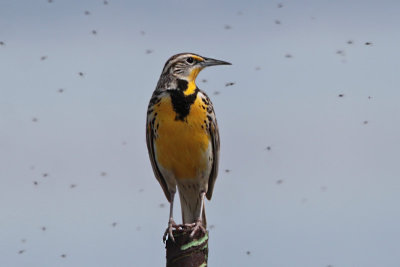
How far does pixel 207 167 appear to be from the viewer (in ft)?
33.4

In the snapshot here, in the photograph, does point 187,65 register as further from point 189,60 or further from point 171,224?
point 171,224

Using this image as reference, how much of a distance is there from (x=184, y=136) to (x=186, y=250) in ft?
6.08

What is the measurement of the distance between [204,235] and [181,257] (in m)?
0.48

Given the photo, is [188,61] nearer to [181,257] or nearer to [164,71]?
[164,71]

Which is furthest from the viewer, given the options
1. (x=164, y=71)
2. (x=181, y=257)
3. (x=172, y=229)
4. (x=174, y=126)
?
(x=164, y=71)

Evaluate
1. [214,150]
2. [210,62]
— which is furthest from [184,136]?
[210,62]

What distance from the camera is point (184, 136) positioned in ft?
32.1

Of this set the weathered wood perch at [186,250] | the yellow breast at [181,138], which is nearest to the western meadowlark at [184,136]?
the yellow breast at [181,138]

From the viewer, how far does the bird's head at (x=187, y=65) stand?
34.1ft

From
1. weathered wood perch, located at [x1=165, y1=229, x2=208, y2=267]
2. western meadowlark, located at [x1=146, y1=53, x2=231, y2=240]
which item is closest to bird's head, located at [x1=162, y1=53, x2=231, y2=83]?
western meadowlark, located at [x1=146, y1=53, x2=231, y2=240]

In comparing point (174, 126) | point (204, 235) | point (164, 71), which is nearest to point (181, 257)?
point (204, 235)

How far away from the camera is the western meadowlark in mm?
9820

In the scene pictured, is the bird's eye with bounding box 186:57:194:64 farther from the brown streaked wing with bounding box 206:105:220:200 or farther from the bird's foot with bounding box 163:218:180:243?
the bird's foot with bounding box 163:218:180:243

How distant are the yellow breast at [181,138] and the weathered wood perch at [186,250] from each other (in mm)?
1534
